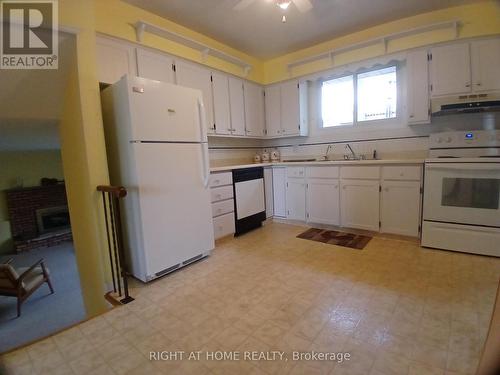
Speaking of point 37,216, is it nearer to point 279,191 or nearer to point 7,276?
point 7,276

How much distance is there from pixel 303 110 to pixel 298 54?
907 millimetres

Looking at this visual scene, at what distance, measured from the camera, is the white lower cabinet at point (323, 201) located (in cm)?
326

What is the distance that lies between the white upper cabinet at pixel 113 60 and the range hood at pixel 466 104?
3310 mm

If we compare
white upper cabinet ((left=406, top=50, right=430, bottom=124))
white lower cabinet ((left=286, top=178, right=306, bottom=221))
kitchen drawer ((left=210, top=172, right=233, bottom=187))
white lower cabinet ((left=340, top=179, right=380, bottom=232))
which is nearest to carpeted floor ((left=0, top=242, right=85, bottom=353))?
kitchen drawer ((left=210, top=172, right=233, bottom=187))

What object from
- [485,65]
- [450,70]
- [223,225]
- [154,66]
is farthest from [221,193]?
[485,65]

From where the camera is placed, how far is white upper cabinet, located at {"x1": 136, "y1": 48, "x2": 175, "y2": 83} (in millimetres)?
2590

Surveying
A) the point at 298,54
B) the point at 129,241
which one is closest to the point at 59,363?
the point at 129,241

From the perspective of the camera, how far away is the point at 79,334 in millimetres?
1575

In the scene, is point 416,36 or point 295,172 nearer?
point 416,36

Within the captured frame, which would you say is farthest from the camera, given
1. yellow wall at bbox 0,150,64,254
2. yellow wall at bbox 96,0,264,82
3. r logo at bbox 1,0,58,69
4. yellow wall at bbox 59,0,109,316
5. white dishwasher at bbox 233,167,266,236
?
yellow wall at bbox 0,150,64,254

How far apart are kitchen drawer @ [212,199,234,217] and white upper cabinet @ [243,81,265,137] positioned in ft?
4.31

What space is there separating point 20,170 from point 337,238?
694 cm

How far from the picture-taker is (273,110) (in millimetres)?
4125

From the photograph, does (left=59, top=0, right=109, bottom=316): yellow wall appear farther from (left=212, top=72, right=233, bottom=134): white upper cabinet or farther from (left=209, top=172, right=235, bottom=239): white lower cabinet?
(left=212, top=72, right=233, bottom=134): white upper cabinet
